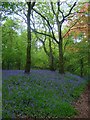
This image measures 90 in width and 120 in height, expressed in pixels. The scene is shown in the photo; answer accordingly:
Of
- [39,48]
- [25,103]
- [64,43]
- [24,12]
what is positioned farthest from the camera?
[39,48]

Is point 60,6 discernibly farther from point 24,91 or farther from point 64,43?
point 24,91

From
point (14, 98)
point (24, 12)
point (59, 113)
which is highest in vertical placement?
point (24, 12)

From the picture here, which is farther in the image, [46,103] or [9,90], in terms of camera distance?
[9,90]

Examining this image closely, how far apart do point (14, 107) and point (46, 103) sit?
5.10 feet

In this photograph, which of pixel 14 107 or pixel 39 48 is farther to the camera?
pixel 39 48

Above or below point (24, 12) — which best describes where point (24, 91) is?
below

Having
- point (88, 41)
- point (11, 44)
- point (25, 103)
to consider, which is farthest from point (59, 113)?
point (11, 44)

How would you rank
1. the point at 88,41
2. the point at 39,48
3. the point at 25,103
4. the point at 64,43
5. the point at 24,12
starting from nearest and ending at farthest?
the point at 25,103 < the point at 88,41 < the point at 24,12 < the point at 64,43 < the point at 39,48

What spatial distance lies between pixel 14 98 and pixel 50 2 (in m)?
15.0

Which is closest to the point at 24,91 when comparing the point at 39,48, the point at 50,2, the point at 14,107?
the point at 14,107

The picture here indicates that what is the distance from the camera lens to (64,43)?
98.4 ft

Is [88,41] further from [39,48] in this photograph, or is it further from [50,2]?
[39,48]

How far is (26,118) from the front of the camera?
759 centimetres

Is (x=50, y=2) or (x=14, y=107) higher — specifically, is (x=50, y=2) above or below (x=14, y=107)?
above
